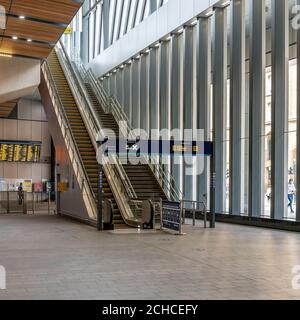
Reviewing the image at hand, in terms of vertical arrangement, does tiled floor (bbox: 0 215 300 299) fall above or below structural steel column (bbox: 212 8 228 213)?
below

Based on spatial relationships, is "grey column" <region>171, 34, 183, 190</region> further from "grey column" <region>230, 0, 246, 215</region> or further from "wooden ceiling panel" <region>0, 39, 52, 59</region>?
"wooden ceiling panel" <region>0, 39, 52, 59</region>

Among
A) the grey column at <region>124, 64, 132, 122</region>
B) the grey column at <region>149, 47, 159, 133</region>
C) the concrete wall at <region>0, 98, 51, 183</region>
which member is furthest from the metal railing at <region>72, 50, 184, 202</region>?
the concrete wall at <region>0, 98, 51, 183</region>

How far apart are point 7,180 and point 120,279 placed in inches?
1078

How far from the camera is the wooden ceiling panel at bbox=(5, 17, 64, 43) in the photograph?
15.4 meters

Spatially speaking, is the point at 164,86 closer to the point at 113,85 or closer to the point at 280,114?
the point at 113,85

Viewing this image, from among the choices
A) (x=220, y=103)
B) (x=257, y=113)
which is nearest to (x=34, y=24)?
(x=220, y=103)

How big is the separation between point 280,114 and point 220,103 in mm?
3675

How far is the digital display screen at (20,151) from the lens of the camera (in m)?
32.4

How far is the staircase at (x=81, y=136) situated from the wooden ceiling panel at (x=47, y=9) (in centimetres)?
560

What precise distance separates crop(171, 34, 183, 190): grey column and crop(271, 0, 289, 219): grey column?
6.29 metres

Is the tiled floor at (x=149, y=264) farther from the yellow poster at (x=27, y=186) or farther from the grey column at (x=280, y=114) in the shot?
the yellow poster at (x=27, y=186)

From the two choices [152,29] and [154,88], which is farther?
[154,88]

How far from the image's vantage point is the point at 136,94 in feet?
82.6

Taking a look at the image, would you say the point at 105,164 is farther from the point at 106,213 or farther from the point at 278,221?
the point at 278,221
